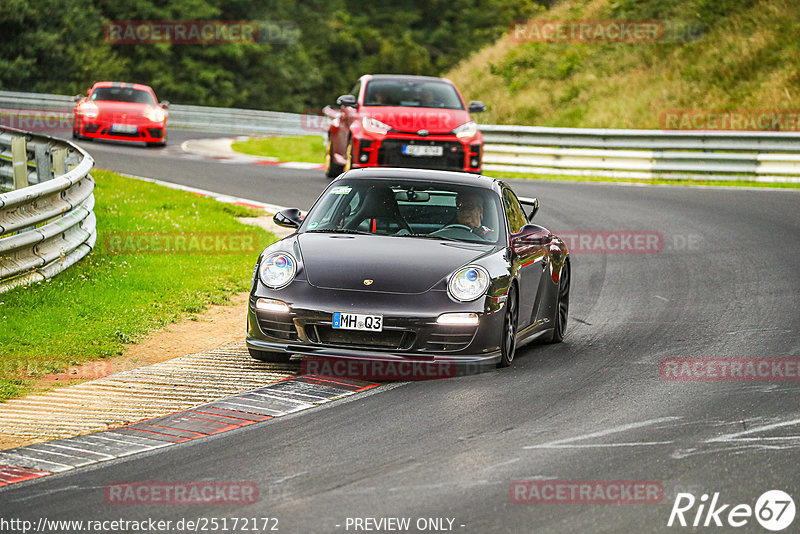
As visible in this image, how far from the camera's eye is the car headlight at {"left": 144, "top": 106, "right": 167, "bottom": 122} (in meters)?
29.1

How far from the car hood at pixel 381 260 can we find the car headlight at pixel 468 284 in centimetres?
8

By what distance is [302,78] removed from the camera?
6762cm

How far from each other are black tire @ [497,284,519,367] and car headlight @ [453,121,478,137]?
11023mm

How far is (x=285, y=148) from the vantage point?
112ft

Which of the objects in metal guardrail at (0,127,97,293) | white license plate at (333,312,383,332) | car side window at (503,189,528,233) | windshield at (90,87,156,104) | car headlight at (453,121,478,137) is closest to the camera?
white license plate at (333,312,383,332)

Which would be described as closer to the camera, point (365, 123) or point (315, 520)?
point (315, 520)

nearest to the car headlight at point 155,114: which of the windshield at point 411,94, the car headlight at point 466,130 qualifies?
the windshield at point 411,94

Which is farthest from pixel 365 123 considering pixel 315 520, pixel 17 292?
pixel 315 520

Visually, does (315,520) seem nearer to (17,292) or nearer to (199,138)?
(17,292)

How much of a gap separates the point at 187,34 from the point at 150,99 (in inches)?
1315
